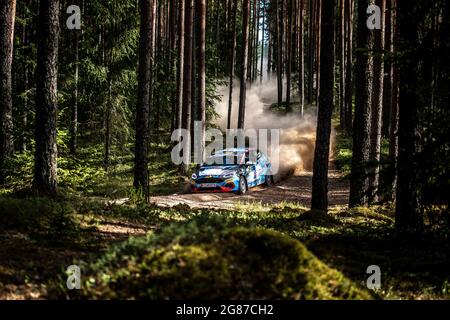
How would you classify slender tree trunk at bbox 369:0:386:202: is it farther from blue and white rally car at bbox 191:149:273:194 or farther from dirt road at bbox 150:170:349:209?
blue and white rally car at bbox 191:149:273:194

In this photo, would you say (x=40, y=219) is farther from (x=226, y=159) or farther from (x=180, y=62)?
(x=180, y=62)

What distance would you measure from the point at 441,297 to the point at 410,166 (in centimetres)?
234

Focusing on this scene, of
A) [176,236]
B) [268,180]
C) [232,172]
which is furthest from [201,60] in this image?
[176,236]

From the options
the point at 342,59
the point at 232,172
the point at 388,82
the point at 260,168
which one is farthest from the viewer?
the point at 342,59

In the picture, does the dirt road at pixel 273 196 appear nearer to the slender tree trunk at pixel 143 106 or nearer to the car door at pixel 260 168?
the car door at pixel 260 168

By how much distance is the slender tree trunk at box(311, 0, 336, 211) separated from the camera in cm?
1138

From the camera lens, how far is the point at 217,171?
716 inches

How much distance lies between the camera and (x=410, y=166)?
24.2 ft

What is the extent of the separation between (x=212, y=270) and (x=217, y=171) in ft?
46.4

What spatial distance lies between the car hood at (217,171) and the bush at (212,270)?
13.3 meters

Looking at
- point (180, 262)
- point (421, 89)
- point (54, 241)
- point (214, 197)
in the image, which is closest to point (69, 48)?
point (214, 197)

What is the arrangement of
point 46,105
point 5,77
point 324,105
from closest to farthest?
point 46,105 < point 324,105 < point 5,77

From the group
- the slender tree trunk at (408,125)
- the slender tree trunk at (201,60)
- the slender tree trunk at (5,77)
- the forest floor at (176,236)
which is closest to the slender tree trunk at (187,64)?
the slender tree trunk at (201,60)
